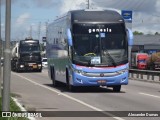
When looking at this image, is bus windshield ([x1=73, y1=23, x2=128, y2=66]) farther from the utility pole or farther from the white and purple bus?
the utility pole

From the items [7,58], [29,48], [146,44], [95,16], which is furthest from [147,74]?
[146,44]

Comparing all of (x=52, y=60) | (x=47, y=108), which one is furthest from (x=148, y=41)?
(x=47, y=108)

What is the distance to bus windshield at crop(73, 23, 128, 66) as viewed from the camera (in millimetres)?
21312

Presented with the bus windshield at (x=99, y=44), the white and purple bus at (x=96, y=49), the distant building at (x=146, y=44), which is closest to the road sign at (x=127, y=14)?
the white and purple bus at (x=96, y=49)

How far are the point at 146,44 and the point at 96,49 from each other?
99636 millimetres

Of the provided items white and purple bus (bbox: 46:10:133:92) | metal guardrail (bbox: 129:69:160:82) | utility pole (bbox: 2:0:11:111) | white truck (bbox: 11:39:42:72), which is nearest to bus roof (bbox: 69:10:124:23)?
white and purple bus (bbox: 46:10:133:92)

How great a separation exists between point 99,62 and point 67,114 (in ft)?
25.5

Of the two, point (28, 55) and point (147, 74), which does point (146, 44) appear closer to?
point (28, 55)

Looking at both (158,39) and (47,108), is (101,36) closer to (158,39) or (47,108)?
(47,108)

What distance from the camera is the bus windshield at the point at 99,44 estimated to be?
69.9ft

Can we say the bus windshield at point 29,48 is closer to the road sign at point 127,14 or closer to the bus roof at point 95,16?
the road sign at point 127,14

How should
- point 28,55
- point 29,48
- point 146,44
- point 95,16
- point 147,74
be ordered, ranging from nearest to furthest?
point 95,16 → point 147,74 → point 29,48 → point 28,55 → point 146,44

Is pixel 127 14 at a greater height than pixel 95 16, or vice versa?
pixel 127 14

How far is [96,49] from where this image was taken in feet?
70.1
